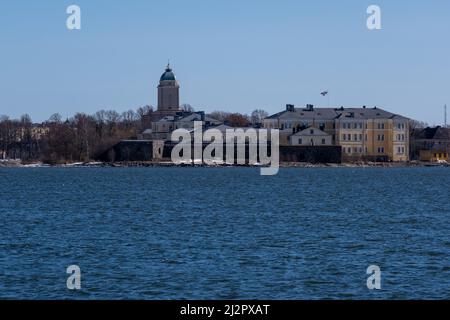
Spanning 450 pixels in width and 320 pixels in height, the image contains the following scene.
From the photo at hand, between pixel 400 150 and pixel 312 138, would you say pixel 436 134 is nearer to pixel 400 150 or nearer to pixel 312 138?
pixel 400 150

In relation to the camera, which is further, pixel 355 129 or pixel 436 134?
pixel 436 134

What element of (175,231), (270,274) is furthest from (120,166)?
(270,274)

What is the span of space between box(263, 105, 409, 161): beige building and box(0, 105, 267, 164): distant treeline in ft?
64.5

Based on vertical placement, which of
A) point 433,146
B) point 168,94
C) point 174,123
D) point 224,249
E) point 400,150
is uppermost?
point 168,94

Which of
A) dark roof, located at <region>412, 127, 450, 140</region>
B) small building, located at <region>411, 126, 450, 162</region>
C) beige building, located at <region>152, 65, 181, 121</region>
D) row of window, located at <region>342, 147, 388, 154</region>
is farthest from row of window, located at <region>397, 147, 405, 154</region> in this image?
beige building, located at <region>152, 65, 181, 121</region>

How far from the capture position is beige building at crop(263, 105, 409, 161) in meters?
123

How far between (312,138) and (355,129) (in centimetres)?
546

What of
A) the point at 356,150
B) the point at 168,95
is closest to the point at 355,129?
the point at 356,150

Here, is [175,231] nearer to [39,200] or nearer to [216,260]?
[216,260]

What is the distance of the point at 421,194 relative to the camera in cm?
5772

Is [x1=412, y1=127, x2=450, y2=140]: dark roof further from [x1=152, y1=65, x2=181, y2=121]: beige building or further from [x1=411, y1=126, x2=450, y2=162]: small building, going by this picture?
[x1=152, y1=65, x2=181, y2=121]: beige building

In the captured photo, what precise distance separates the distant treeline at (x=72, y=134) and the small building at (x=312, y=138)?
2175cm

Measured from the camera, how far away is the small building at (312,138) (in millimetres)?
120812

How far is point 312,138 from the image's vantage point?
12119 centimetres
